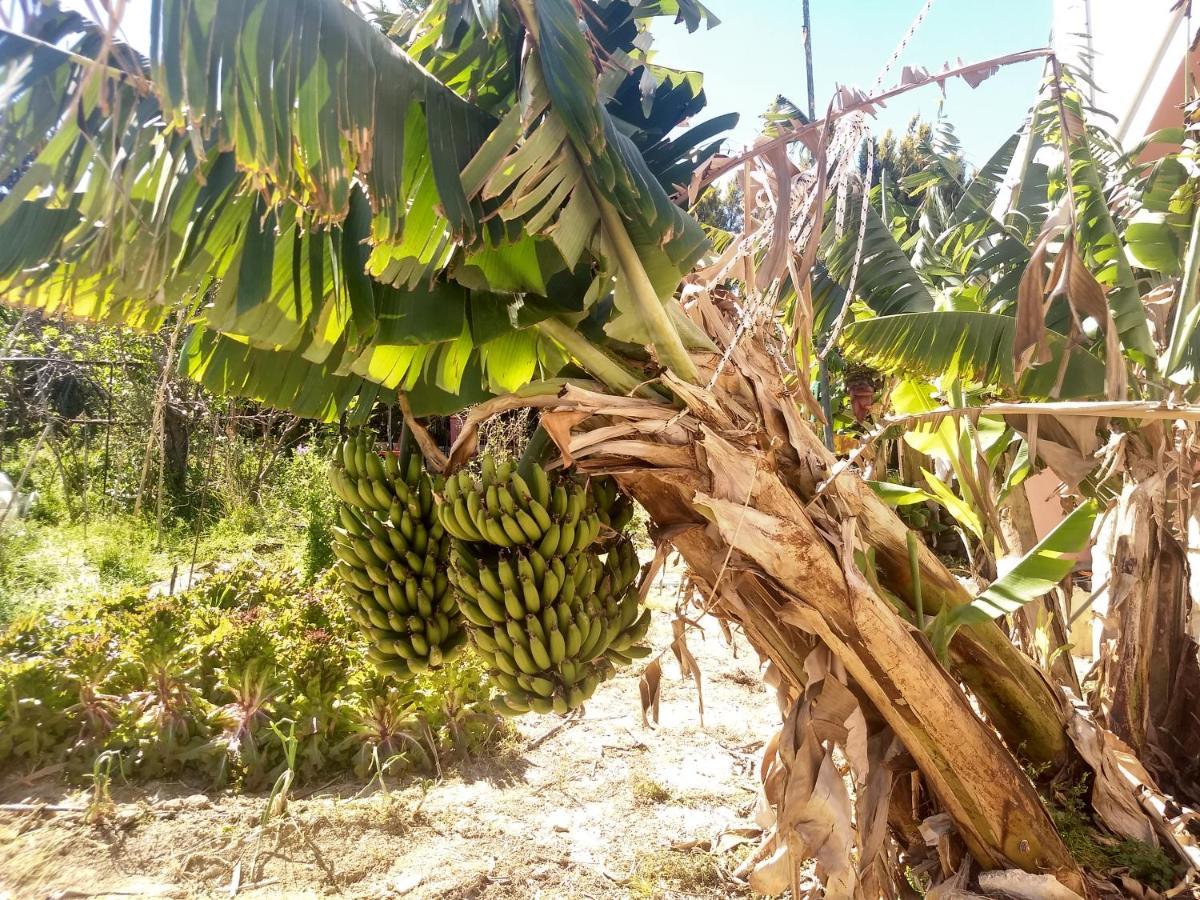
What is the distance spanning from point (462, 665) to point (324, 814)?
1.17 m

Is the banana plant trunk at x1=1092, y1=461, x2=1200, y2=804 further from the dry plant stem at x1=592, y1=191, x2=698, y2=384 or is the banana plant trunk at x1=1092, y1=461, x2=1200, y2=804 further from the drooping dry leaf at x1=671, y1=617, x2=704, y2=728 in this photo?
the dry plant stem at x1=592, y1=191, x2=698, y2=384

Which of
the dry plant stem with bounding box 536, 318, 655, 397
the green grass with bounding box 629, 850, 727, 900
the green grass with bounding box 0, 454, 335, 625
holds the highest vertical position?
the dry plant stem with bounding box 536, 318, 655, 397

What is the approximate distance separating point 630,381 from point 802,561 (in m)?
0.57

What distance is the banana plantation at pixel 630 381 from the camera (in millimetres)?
1107

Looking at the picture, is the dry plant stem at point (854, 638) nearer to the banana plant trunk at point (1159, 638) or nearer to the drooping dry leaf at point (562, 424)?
the drooping dry leaf at point (562, 424)

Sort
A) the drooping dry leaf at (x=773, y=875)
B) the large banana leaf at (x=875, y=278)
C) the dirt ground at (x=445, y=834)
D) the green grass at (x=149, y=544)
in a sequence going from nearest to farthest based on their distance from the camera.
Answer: the drooping dry leaf at (x=773, y=875) → the dirt ground at (x=445, y=834) → the large banana leaf at (x=875, y=278) → the green grass at (x=149, y=544)

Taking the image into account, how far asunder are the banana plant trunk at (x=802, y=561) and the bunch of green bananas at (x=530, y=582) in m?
0.14

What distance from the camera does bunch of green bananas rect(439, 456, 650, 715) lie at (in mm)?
1488

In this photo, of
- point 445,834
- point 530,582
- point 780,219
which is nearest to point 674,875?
point 445,834

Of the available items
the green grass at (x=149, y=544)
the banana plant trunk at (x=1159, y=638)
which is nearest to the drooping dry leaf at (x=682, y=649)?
the banana plant trunk at (x=1159, y=638)

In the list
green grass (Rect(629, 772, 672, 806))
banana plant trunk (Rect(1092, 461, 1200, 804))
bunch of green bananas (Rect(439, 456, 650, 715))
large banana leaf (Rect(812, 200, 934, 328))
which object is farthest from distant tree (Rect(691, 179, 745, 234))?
green grass (Rect(629, 772, 672, 806))

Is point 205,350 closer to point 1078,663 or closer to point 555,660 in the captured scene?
point 555,660

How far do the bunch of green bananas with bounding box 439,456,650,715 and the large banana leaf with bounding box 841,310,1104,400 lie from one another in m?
1.92

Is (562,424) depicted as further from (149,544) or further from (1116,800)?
(149,544)
